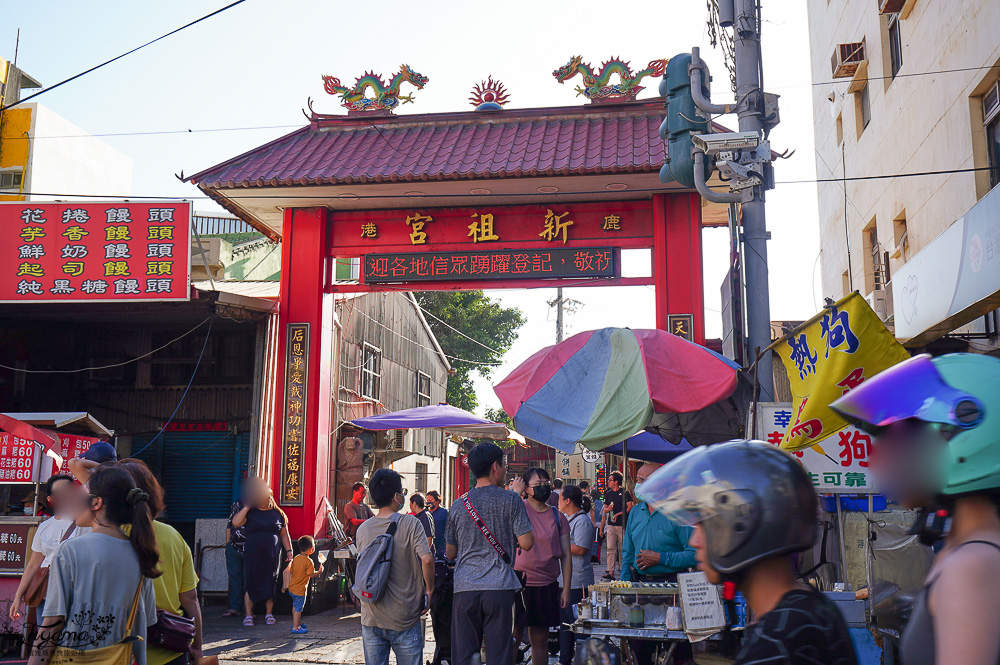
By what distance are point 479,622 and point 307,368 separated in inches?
284

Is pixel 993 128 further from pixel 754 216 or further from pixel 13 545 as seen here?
pixel 13 545

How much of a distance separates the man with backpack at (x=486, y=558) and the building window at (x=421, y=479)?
50.5ft

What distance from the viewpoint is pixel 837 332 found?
18.9 ft

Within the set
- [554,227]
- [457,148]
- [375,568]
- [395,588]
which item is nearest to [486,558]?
[395,588]

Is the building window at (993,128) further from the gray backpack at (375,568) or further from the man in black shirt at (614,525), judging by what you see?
the gray backpack at (375,568)

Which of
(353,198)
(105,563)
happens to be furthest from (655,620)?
(353,198)

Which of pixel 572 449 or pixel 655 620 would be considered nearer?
pixel 655 620

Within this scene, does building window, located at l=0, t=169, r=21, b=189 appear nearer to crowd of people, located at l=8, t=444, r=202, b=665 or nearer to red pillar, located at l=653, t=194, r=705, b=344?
red pillar, located at l=653, t=194, r=705, b=344

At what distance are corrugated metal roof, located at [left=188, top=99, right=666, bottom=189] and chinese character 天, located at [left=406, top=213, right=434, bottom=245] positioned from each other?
902mm

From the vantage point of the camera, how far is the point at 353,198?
12703mm

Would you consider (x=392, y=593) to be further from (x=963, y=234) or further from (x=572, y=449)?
(x=963, y=234)

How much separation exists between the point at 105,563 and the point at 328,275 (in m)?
9.53

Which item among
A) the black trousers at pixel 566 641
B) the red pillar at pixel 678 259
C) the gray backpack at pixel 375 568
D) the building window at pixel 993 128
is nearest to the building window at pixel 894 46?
the building window at pixel 993 128

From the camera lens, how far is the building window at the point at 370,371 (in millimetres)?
18328
